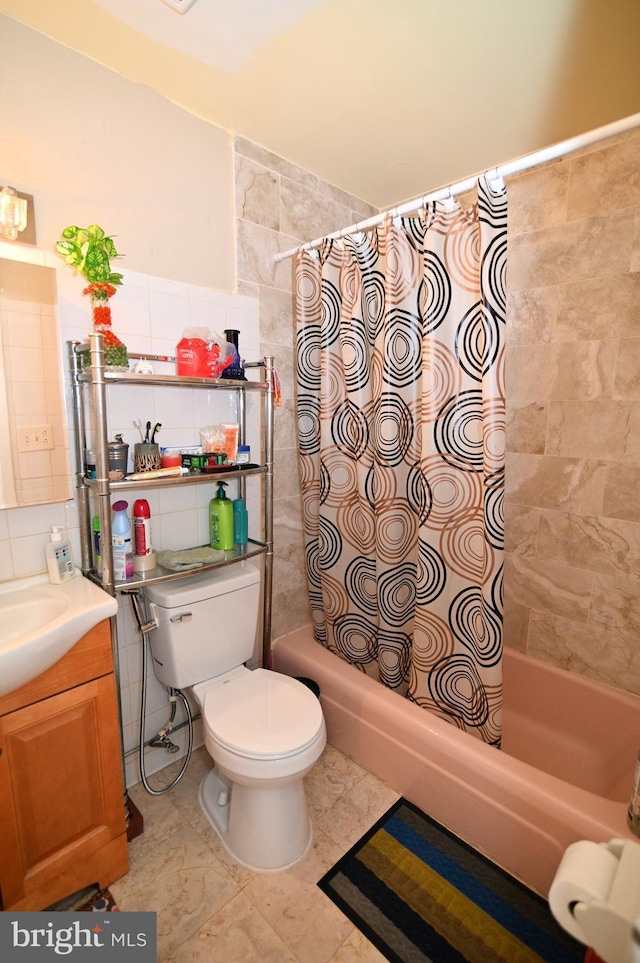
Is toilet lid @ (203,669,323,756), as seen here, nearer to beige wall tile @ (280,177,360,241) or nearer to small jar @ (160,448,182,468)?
small jar @ (160,448,182,468)

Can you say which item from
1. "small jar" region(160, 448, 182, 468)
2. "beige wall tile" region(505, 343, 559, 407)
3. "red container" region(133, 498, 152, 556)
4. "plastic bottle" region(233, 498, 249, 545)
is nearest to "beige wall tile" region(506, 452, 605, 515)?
"beige wall tile" region(505, 343, 559, 407)

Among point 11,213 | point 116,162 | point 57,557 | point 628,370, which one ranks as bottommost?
point 57,557

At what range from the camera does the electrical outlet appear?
4.08ft

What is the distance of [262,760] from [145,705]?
24.0 inches

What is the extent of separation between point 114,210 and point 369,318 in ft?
2.98

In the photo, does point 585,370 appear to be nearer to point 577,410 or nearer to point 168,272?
point 577,410

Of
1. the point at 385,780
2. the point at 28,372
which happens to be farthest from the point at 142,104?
the point at 385,780

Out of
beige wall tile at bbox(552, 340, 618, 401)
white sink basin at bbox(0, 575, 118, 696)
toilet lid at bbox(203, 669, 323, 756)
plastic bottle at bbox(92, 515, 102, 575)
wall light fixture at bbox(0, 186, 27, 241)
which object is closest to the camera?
white sink basin at bbox(0, 575, 118, 696)

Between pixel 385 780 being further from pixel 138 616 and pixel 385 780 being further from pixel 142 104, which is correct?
pixel 142 104

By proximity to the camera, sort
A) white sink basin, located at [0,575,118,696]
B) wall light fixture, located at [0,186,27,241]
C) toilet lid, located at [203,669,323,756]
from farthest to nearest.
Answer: toilet lid, located at [203,669,323,756] < wall light fixture, located at [0,186,27,241] < white sink basin, located at [0,575,118,696]

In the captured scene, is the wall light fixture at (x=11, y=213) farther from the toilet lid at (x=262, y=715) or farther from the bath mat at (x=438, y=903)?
the bath mat at (x=438, y=903)

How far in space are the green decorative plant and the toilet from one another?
0.93 metres

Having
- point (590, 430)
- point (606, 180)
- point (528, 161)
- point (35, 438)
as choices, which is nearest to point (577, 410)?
point (590, 430)

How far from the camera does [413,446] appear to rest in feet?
5.24
